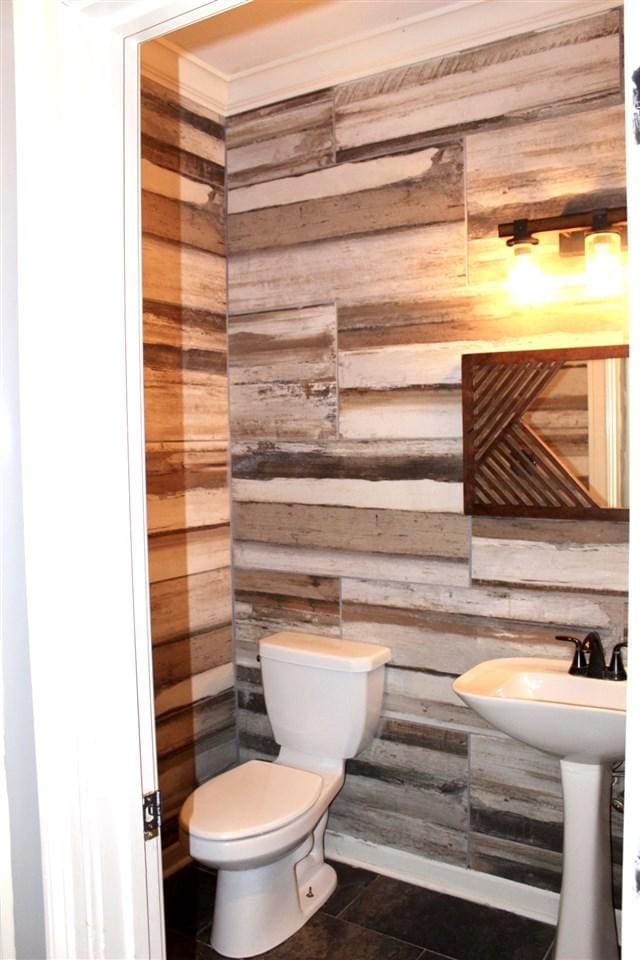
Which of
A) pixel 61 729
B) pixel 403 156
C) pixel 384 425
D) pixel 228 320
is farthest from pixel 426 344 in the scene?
pixel 61 729

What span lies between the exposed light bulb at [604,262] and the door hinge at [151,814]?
Answer: 1.80 m

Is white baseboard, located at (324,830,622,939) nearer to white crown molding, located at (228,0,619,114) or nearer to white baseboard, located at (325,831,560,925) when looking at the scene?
white baseboard, located at (325,831,560,925)

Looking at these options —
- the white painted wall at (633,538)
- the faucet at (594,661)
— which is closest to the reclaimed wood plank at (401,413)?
the faucet at (594,661)

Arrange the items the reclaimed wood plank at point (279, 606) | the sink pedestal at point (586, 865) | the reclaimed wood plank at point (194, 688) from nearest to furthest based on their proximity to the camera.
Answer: the sink pedestal at point (586, 865) < the reclaimed wood plank at point (194, 688) < the reclaimed wood plank at point (279, 606)

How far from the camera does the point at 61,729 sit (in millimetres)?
1246

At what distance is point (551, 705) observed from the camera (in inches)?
81.4

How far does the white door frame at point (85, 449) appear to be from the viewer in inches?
47.4

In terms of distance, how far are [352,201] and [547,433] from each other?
1051mm

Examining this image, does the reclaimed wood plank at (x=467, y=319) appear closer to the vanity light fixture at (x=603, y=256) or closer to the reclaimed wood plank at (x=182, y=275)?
the vanity light fixture at (x=603, y=256)

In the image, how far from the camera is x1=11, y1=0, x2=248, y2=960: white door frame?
1.20 m

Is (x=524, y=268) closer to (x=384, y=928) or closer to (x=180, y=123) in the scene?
(x=180, y=123)

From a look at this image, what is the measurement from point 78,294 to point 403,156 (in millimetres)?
1778

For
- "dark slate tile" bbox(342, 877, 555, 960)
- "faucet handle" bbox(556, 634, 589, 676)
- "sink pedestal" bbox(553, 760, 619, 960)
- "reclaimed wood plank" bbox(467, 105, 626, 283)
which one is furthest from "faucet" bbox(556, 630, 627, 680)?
"reclaimed wood plank" bbox(467, 105, 626, 283)

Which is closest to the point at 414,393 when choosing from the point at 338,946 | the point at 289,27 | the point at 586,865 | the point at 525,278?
the point at 525,278
